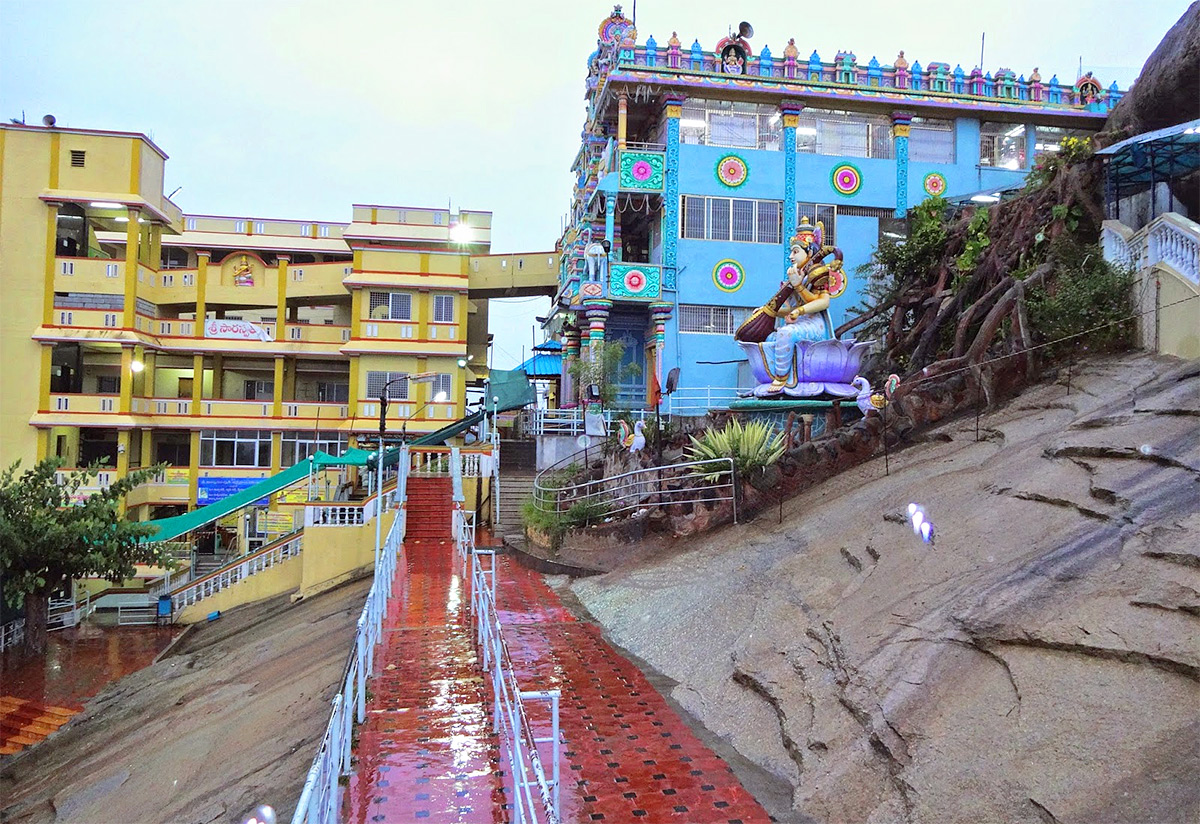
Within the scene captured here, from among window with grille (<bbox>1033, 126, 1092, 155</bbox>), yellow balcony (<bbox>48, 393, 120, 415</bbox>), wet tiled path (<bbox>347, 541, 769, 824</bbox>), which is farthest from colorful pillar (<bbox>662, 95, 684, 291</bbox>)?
yellow balcony (<bbox>48, 393, 120, 415</bbox>)

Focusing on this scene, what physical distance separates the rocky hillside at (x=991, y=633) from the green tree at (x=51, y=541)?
550 inches

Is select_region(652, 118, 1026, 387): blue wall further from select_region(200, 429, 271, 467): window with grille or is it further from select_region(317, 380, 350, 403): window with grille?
select_region(200, 429, 271, 467): window with grille

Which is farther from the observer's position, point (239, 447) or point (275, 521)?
point (239, 447)

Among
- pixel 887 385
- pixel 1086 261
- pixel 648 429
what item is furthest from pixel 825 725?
pixel 648 429

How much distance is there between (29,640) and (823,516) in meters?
18.6

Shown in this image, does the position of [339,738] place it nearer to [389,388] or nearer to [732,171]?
[732,171]

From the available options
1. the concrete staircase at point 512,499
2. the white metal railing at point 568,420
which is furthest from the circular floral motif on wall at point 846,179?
the concrete staircase at point 512,499

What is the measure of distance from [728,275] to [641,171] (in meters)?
4.27

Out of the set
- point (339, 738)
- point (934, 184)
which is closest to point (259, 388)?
point (934, 184)

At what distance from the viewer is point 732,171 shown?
2752 centimetres

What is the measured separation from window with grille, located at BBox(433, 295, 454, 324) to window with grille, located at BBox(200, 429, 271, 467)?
8073 mm

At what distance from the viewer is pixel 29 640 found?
2016 cm

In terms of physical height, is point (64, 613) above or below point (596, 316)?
below

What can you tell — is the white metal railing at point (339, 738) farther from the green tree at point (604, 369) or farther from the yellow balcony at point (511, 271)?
the yellow balcony at point (511, 271)
